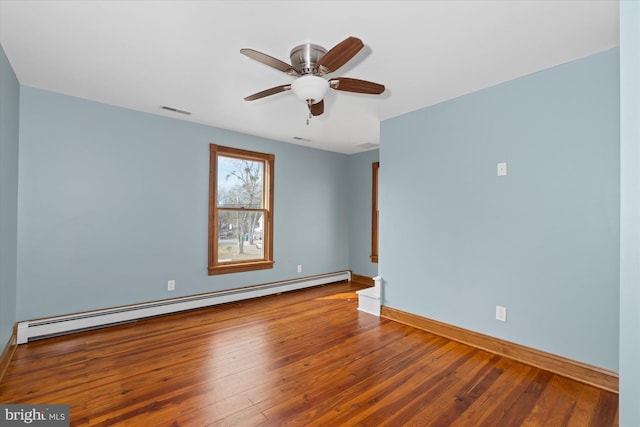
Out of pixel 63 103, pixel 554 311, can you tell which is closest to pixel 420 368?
pixel 554 311

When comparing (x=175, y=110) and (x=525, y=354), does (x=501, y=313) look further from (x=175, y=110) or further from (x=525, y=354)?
(x=175, y=110)

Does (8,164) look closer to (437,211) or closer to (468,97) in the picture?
(437,211)

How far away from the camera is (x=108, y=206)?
3.36 metres

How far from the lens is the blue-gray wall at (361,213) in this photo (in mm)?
5543

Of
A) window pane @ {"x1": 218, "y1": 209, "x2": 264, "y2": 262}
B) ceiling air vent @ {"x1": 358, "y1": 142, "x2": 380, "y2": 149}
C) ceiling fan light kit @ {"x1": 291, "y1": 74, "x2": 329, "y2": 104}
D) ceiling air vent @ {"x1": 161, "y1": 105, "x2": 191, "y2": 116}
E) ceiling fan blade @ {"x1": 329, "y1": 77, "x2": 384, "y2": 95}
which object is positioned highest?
ceiling air vent @ {"x1": 161, "y1": 105, "x2": 191, "y2": 116}

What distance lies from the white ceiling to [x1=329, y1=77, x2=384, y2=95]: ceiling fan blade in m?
0.27

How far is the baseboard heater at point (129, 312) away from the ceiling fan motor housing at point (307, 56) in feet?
10.5

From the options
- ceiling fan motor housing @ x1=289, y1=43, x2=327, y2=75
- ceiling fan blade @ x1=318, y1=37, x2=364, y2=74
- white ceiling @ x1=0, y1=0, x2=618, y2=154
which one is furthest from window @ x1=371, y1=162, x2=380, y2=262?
ceiling fan blade @ x1=318, y1=37, x2=364, y2=74

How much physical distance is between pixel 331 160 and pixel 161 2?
13.5 feet

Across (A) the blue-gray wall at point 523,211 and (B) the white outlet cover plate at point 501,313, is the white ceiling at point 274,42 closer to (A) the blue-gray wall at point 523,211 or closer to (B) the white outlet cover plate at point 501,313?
(A) the blue-gray wall at point 523,211

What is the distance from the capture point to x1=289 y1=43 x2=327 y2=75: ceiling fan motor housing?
6.97 ft

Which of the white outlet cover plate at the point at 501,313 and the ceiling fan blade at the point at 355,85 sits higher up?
the ceiling fan blade at the point at 355,85

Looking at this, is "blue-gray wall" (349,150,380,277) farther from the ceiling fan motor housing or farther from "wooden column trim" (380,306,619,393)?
the ceiling fan motor housing

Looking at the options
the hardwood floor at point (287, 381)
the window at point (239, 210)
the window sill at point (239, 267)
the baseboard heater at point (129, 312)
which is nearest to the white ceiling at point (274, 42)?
the window at point (239, 210)
